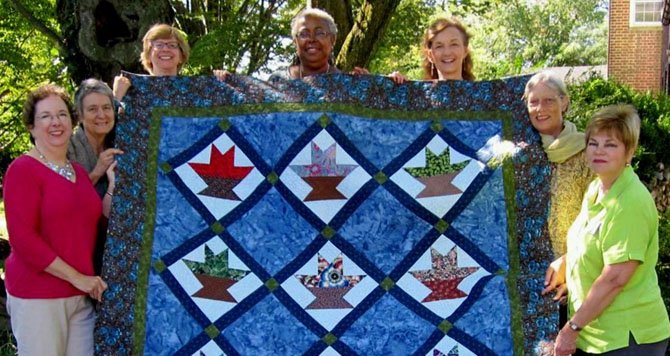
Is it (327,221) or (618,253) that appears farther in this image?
(327,221)

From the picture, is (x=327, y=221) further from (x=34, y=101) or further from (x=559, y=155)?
(x=34, y=101)

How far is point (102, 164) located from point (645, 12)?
14806 millimetres

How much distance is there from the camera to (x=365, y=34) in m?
6.45

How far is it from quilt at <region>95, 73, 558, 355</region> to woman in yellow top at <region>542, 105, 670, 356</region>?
1.41ft

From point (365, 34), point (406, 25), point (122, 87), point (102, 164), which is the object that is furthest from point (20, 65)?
point (406, 25)

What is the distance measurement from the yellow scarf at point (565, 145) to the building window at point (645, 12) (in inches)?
544

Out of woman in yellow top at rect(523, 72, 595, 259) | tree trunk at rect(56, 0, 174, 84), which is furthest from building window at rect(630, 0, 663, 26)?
woman in yellow top at rect(523, 72, 595, 259)

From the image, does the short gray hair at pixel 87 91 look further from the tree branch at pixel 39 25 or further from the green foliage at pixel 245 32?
the green foliage at pixel 245 32

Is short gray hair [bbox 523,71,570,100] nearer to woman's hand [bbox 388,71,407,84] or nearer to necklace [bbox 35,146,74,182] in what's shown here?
woman's hand [bbox 388,71,407,84]

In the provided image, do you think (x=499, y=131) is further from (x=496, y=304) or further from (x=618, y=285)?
(x=618, y=285)

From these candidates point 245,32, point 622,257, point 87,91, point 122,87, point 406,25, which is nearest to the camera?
point 622,257

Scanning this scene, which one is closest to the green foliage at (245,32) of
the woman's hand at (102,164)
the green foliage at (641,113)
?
the green foliage at (641,113)

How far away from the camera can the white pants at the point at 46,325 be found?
9.26ft

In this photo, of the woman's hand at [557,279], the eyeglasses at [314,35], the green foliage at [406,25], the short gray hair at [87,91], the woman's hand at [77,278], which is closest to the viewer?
the woman's hand at [77,278]
